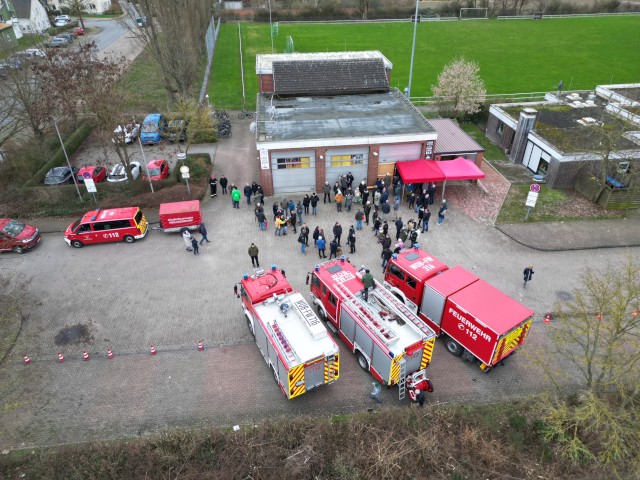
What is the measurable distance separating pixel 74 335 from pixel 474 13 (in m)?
86.2

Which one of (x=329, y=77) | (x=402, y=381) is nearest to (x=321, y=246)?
(x=402, y=381)

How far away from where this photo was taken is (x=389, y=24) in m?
74.1

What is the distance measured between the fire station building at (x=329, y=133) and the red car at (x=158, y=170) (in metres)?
6.79

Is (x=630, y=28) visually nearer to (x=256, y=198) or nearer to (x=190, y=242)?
(x=256, y=198)

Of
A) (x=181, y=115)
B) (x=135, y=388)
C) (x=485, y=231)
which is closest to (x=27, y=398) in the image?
(x=135, y=388)

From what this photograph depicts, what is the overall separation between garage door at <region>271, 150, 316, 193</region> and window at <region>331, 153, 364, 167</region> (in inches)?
50.5

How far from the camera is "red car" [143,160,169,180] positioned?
26.7 meters

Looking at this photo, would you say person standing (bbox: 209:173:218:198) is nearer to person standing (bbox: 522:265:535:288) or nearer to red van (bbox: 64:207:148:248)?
red van (bbox: 64:207:148:248)

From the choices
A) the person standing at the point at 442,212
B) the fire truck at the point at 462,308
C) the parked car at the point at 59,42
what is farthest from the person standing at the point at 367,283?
the parked car at the point at 59,42

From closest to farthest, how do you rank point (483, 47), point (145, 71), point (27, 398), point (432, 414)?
point (432, 414) < point (27, 398) < point (145, 71) < point (483, 47)

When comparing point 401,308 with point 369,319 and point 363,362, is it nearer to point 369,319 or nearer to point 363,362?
point 369,319

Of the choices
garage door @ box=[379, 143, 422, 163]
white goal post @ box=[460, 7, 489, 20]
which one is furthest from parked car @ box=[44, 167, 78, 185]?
white goal post @ box=[460, 7, 489, 20]

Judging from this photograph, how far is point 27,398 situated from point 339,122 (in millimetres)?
20923

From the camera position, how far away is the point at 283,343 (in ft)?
42.9
